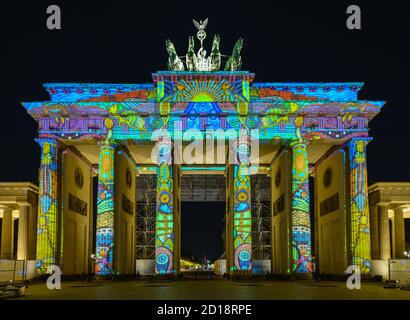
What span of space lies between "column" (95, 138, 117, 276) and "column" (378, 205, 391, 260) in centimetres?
1912

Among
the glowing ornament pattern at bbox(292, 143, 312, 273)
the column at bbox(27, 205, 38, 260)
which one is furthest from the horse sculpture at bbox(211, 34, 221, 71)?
the column at bbox(27, 205, 38, 260)

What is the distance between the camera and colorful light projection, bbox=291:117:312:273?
37.7 meters

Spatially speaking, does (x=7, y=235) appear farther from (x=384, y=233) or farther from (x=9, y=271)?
(x=384, y=233)

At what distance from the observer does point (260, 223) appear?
59.8m

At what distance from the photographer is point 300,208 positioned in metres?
38.5

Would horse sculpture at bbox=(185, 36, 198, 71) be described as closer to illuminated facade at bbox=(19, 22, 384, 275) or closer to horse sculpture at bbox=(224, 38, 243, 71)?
illuminated facade at bbox=(19, 22, 384, 275)

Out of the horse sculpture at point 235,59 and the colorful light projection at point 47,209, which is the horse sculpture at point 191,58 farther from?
the colorful light projection at point 47,209

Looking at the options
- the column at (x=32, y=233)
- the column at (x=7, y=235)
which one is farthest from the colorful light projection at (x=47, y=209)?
the column at (x=7, y=235)

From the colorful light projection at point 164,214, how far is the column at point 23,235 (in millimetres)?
9521

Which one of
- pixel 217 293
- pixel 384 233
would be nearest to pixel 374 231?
pixel 384 233

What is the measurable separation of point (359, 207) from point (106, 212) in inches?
658

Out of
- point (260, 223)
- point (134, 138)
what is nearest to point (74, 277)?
point (134, 138)

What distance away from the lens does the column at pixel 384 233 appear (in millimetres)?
41044
